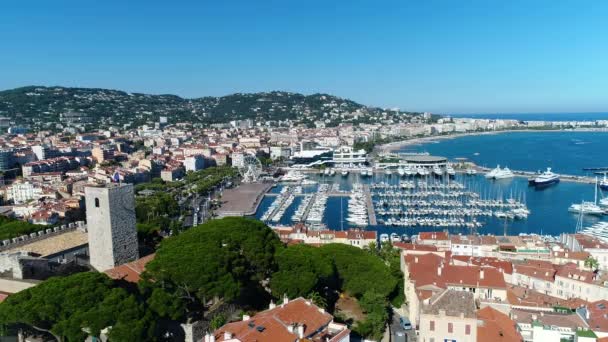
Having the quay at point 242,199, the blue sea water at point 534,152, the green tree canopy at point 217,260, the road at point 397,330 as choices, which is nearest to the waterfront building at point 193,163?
the quay at point 242,199

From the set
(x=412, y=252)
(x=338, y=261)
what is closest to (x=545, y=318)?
(x=338, y=261)

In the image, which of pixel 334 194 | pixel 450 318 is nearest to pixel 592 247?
pixel 450 318

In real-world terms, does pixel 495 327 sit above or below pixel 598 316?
above

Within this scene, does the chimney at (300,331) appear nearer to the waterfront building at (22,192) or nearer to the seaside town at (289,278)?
the seaside town at (289,278)

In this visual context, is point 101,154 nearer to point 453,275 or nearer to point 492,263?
point 492,263

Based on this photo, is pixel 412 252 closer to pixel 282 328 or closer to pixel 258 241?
pixel 258 241

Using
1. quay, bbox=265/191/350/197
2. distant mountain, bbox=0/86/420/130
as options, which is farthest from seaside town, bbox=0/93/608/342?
distant mountain, bbox=0/86/420/130
